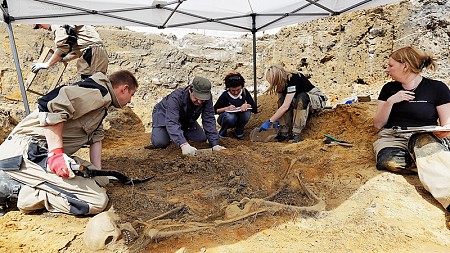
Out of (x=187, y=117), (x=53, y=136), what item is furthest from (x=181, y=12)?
(x=53, y=136)

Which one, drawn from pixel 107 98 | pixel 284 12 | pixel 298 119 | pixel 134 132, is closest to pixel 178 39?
pixel 134 132

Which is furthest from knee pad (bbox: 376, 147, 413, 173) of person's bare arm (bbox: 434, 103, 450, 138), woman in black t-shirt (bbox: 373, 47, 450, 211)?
person's bare arm (bbox: 434, 103, 450, 138)

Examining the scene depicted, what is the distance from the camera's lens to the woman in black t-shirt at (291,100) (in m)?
4.22

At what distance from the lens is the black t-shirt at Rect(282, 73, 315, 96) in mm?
4242

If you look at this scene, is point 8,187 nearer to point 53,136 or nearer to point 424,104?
point 53,136

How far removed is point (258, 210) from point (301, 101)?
2.57m

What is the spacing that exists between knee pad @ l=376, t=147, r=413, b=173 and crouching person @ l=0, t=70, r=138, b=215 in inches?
Answer: 95.7

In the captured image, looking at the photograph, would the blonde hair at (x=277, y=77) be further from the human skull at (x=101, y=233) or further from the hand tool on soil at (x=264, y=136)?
the human skull at (x=101, y=233)

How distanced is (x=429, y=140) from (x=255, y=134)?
116 inches

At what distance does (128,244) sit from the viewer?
1.84 metres

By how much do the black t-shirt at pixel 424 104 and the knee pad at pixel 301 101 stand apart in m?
1.65

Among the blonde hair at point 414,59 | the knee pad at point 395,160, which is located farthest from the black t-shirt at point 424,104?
the knee pad at point 395,160

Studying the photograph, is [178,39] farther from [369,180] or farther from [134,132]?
[369,180]

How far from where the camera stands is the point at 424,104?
8.79 ft
